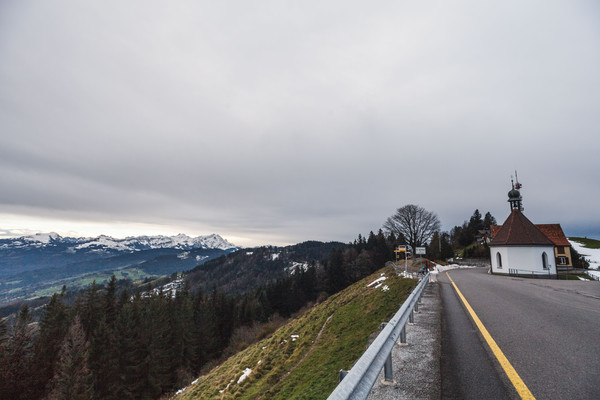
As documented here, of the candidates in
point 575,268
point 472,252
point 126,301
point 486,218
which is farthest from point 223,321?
point 486,218

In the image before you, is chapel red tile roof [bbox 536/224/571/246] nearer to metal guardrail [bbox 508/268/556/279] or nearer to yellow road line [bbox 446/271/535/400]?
metal guardrail [bbox 508/268/556/279]

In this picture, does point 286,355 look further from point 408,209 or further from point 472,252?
point 472,252

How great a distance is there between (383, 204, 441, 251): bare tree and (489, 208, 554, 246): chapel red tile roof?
15.8m

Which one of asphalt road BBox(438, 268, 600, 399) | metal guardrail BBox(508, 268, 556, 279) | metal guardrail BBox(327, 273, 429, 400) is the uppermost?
metal guardrail BBox(327, 273, 429, 400)

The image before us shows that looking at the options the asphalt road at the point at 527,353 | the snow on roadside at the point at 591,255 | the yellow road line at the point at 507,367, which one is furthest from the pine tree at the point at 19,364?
the snow on roadside at the point at 591,255

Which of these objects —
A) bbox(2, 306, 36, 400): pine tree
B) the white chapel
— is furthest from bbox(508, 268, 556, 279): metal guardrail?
bbox(2, 306, 36, 400): pine tree

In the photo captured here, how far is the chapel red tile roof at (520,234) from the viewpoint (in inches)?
1344

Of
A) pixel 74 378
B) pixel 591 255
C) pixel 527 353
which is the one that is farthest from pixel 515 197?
pixel 74 378

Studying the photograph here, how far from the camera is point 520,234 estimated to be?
35125mm

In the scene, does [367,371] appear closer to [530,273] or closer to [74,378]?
[74,378]

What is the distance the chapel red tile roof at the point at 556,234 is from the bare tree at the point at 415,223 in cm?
1708

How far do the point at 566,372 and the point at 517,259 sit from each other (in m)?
39.2

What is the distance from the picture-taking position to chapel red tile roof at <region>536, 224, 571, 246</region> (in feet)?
148

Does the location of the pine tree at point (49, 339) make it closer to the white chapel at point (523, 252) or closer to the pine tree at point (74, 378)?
the pine tree at point (74, 378)
